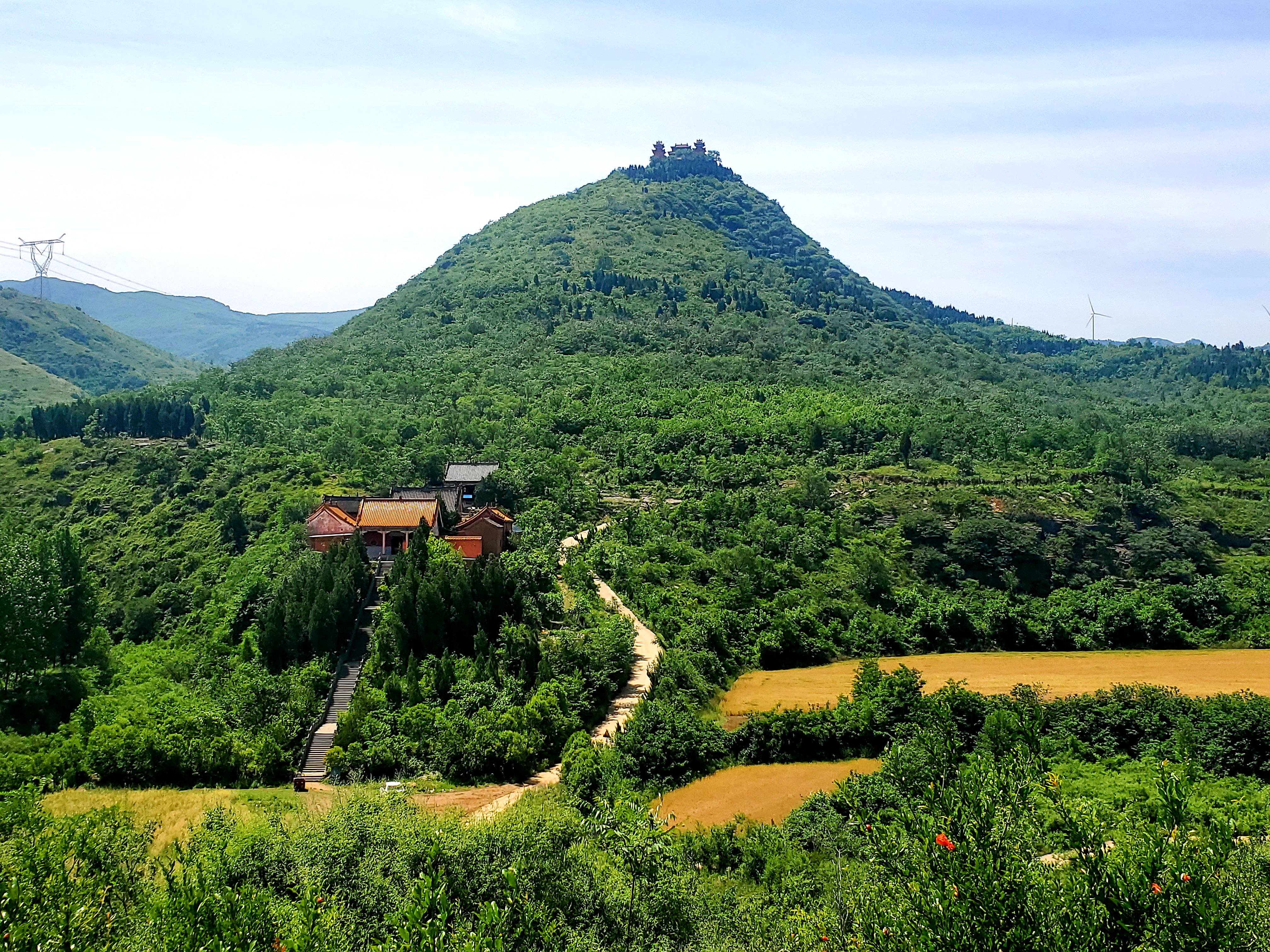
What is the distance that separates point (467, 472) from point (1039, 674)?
27.5m

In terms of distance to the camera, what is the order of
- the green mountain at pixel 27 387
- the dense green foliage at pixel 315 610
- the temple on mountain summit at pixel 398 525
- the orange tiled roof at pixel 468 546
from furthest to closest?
the green mountain at pixel 27 387 < the temple on mountain summit at pixel 398 525 < the orange tiled roof at pixel 468 546 < the dense green foliage at pixel 315 610

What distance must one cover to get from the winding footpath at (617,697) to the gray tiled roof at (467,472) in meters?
6.99

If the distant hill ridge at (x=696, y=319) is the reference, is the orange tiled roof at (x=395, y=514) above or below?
below


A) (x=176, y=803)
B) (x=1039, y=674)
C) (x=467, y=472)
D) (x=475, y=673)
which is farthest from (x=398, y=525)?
(x=1039, y=674)

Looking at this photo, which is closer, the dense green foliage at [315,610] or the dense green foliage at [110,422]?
the dense green foliage at [315,610]

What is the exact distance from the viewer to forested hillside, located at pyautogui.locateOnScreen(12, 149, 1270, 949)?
53.6ft

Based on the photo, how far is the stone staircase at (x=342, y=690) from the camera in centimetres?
2662

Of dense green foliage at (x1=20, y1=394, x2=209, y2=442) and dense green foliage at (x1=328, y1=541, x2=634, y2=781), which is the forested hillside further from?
dense green foliage at (x1=20, y1=394, x2=209, y2=442)

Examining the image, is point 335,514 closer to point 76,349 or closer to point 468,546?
point 468,546

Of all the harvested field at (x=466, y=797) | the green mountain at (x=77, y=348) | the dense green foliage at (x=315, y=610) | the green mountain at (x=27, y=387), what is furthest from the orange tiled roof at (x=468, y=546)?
the green mountain at (x=77, y=348)

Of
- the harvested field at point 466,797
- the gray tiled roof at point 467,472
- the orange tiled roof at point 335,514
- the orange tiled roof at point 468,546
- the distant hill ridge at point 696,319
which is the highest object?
the distant hill ridge at point 696,319

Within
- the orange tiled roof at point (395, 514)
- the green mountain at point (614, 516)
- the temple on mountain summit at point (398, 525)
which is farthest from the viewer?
the orange tiled roof at point (395, 514)

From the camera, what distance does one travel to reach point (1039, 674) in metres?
39.2

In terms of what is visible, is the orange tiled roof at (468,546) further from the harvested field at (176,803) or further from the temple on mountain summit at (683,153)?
the temple on mountain summit at (683,153)
